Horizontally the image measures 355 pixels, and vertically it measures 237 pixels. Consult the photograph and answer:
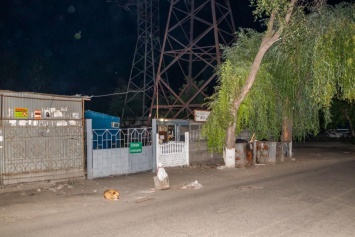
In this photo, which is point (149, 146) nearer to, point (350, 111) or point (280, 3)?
point (280, 3)

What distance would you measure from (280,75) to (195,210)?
1425 centimetres

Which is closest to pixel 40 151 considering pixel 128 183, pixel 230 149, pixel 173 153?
pixel 128 183

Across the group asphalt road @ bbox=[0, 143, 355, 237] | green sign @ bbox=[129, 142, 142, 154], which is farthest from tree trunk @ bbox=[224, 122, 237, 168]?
green sign @ bbox=[129, 142, 142, 154]

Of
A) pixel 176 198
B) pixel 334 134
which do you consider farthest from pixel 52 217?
pixel 334 134

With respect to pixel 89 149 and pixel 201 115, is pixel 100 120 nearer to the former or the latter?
pixel 201 115

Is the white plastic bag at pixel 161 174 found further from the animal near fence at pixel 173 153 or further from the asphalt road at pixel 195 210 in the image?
the animal near fence at pixel 173 153

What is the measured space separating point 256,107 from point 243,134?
566 centimetres

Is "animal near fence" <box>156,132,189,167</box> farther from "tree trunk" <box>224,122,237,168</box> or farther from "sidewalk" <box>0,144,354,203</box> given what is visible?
"tree trunk" <box>224,122,237,168</box>

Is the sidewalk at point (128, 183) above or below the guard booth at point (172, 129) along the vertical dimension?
below

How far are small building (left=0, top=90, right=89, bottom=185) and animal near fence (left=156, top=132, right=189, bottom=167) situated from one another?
4.54 meters

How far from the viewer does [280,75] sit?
2241cm

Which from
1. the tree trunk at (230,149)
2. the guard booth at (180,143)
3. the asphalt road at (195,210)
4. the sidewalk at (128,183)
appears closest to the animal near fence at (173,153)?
the guard booth at (180,143)

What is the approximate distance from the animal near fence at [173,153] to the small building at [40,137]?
4.54 metres

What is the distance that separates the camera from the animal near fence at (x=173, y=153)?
748 inches
